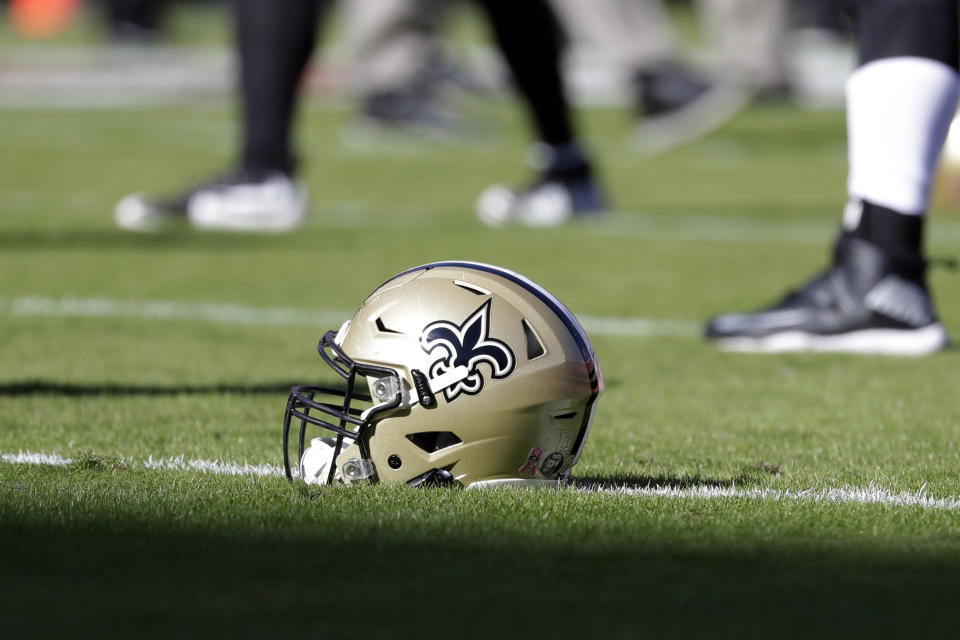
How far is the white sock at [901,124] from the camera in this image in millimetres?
4199

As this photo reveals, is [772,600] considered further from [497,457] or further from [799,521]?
[497,457]

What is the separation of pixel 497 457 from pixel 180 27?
92.2 feet

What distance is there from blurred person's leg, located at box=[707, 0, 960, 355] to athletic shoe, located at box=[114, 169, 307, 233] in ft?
8.74

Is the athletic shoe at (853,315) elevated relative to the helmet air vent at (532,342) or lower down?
lower down

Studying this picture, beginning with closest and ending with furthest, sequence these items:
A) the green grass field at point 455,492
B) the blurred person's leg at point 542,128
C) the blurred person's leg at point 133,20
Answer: the green grass field at point 455,492 → the blurred person's leg at point 542,128 → the blurred person's leg at point 133,20

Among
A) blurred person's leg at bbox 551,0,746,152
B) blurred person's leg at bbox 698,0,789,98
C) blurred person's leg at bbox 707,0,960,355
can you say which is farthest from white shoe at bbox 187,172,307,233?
blurred person's leg at bbox 698,0,789,98

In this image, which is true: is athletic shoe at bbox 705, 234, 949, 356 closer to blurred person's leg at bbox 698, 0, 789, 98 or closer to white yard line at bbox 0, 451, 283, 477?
white yard line at bbox 0, 451, 283, 477

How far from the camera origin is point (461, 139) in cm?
1156

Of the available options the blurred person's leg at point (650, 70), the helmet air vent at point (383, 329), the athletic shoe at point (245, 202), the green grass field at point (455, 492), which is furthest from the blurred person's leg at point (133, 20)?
the helmet air vent at point (383, 329)

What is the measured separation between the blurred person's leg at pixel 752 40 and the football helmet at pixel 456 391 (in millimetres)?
10649

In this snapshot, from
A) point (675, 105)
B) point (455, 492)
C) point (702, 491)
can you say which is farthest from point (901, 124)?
point (675, 105)

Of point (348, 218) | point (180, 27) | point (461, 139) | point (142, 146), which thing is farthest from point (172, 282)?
point (180, 27)

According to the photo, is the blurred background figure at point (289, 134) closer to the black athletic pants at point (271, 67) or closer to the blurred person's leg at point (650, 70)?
the black athletic pants at point (271, 67)

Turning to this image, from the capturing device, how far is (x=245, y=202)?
645 centimetres
